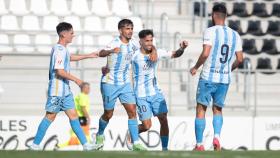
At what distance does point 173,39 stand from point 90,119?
11.8 ft

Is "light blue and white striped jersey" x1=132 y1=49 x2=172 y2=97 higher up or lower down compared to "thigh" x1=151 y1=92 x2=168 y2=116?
higher up

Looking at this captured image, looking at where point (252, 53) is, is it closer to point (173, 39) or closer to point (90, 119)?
point (173, 39)

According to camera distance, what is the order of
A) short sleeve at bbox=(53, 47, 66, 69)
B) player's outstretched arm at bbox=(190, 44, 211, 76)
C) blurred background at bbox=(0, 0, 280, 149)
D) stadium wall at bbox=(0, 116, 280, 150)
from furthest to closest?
blurred background at bbox=(0, 0, 280, 149) < stadium wall at bbox=(0, 116, 280, 150) < short sleeve at bbox=(53, 47, 66, 69) < player's outstretched arm at bbox=(190, 44, 211, 76)

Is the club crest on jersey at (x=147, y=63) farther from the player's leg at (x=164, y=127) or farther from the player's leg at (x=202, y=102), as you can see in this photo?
the player's leg at (x=202, y=102)

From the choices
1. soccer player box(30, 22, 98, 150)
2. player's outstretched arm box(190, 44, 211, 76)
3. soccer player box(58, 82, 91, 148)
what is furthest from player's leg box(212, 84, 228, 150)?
soccer player box(58, 82, 91, 148)

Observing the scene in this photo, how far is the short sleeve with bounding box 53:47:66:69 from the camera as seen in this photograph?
48.7 ft

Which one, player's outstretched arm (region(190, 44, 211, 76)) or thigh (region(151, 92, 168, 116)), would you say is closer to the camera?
player's outstretched arm (region(190, 44, 211, 76))

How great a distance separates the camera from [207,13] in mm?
23328

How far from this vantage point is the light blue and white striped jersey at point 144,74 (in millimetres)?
15414

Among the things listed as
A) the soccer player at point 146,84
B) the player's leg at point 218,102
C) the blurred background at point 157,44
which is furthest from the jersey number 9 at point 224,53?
the blurred background at point 157,44

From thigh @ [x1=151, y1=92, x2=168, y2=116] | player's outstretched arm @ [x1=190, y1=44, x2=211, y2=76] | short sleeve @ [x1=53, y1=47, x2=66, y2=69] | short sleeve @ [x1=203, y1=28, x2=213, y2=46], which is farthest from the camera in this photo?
thigh @ [x1=151, y1=92, x2=168, y2=116]

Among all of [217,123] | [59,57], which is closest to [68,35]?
[59,57]

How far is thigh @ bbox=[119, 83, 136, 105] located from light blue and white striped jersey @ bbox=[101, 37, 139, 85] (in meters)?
0.09

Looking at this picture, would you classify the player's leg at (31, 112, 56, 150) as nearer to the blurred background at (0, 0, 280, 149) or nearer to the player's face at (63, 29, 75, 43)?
the player's face at (63, 29, 75, 43)
